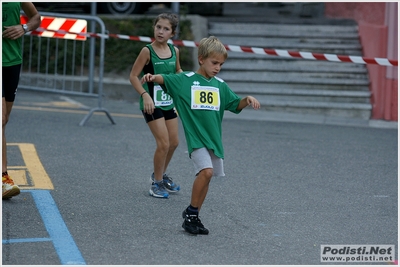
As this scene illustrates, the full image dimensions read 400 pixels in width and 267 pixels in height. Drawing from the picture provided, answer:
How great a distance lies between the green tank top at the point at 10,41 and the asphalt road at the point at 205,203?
3.55ft

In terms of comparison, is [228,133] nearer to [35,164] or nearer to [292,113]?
[292,113]

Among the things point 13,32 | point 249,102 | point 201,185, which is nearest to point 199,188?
point 201,185

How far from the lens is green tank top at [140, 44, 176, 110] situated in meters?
6.18

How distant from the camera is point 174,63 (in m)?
6.29

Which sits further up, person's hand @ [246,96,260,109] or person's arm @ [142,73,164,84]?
person's arm @ [142,73,164,84]

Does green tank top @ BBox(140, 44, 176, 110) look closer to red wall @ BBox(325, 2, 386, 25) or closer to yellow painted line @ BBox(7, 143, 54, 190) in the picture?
yellow painted line @ BBox(7, 143, 54, 190)

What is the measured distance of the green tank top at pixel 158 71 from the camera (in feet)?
20.3

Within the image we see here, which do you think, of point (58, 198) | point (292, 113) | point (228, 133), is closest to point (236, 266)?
point (58, 198)

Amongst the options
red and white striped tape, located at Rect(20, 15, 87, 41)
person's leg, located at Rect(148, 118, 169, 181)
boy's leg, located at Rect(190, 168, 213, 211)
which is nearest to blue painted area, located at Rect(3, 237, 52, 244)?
boy's leg, located at Rect(190, 168, 213, 211)

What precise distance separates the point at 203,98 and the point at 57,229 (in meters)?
1.34

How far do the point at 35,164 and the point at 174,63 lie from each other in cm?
192

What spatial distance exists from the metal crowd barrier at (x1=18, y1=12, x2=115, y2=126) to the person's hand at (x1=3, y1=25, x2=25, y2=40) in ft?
21.8

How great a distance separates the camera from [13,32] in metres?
5.80

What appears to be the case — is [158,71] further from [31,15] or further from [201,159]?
[201,159]
